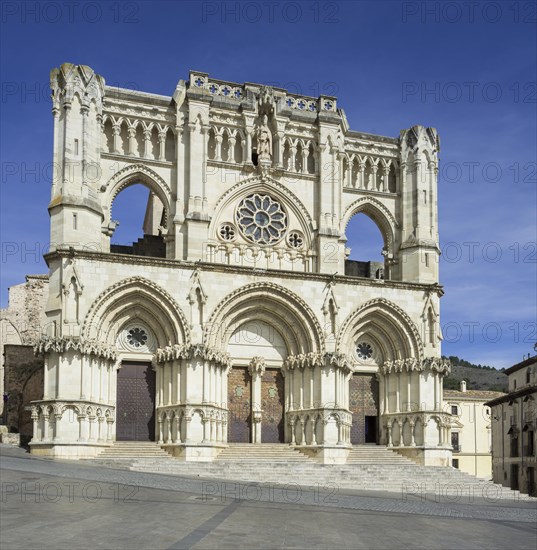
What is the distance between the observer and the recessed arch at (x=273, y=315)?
30.7 meters

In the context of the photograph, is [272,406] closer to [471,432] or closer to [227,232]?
[227,232]

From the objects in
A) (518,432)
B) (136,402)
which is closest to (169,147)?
(136,402)

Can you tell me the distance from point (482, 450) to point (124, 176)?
43028 millimetres

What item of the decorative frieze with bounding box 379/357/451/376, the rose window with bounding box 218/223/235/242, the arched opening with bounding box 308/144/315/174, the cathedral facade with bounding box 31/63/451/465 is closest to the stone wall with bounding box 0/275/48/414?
the cathedral facade with bounding box 31/63/451/465

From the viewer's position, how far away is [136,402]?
29.8 metres

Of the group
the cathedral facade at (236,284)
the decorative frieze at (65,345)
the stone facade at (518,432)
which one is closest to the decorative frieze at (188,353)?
the cathedral facade at (236,284)

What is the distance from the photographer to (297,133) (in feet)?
112

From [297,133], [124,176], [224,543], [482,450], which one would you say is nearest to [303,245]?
[297,133]

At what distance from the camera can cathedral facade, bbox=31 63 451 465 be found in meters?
28.6

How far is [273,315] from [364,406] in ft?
18.4

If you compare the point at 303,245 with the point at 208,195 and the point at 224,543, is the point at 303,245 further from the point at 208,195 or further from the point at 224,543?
the point at 224,543

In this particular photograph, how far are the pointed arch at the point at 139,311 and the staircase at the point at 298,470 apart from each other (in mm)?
4025

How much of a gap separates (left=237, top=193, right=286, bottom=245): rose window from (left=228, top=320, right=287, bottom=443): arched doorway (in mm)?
3669

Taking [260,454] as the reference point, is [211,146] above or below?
above
